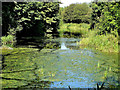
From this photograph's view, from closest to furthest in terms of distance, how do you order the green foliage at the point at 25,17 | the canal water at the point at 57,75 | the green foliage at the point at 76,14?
the canal water at the point at 57,75 → the green foliage at the point at 25,17 → the green foliage at the point at 76,14

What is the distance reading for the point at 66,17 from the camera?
7262cm

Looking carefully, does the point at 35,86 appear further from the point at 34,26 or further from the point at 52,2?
the point at 52,2

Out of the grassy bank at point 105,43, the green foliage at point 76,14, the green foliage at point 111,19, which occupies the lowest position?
the grassy bank at point 105,43

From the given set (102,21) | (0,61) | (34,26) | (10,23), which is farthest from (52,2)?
(0,61)

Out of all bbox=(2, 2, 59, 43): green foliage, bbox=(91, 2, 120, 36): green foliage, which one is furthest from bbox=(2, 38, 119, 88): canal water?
bbox=(2, 2, 59, 43): green foliage

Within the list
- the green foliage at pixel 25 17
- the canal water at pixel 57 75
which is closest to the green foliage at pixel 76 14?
the green foliage at pixel 25 17

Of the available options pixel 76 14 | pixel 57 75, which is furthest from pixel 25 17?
pixel 76 14

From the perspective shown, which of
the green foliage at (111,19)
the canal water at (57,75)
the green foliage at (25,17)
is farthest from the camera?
the green foliage at (25,17)

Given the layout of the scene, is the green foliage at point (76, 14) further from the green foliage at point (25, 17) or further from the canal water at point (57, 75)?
the canal water at point (57, 75)

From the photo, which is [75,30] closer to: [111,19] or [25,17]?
[25,17]

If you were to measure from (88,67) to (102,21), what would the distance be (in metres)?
7.70

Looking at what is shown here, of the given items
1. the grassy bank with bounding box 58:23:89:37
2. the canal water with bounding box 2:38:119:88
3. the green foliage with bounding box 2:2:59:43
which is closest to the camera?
Result: the canal water with bounding box 2:38:119:88

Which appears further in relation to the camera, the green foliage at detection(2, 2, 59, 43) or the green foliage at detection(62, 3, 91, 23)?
the green foliage at detection(62, 3, 91, 23)

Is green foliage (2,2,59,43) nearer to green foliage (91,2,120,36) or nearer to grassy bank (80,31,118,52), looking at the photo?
grassy bank (80,31,118,52)
